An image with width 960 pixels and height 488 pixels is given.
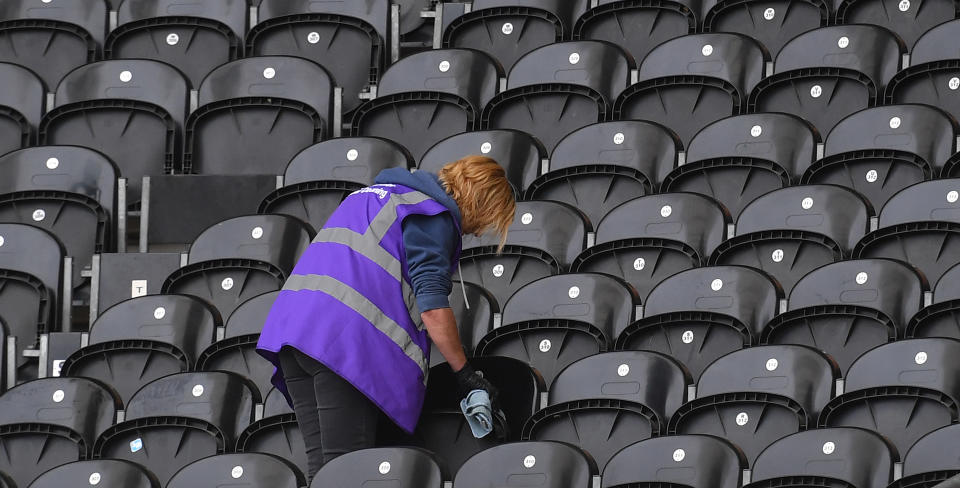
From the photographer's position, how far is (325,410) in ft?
11.1

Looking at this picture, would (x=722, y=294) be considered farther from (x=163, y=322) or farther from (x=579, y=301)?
(x=163, y=322)

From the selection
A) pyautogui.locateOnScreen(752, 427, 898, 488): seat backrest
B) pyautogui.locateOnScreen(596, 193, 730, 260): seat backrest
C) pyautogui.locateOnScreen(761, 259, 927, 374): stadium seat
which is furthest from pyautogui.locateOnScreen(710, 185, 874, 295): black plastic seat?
pyautogui.locateOnScreen(752, 427, 898, 488): seat backrest

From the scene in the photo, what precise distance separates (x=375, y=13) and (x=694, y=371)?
252 cm

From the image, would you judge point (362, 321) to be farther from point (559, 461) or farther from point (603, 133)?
point (603, 133)

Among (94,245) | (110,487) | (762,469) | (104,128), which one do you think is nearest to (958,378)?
(762,469)

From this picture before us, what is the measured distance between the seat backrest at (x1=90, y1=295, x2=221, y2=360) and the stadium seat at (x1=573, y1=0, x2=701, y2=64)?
2.06 m

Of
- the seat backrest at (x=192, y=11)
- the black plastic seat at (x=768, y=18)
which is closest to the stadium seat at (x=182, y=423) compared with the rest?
the seat backrest at (x=192, y=11)

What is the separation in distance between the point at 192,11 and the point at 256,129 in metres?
0.97

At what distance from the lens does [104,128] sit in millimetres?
5875

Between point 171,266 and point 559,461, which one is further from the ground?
point 559,461

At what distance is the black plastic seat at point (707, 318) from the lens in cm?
439

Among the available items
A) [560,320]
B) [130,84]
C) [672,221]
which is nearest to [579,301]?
[560,320]

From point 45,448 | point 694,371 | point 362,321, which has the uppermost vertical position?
point 362,321

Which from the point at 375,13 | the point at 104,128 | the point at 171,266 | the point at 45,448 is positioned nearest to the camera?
the point at 45,448
